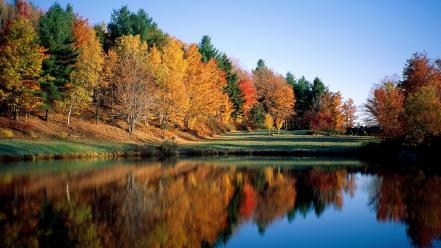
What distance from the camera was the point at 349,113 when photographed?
86.7 m

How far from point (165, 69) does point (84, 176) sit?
3657cm

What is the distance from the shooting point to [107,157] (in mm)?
43594

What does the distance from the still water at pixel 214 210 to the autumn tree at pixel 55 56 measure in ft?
82.4

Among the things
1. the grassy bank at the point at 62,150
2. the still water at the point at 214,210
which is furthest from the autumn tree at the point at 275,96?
the still water at the point at 214,210

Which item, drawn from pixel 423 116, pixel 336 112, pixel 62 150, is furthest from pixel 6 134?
pixel 336 112

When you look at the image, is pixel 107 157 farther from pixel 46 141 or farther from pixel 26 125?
pixel 26 125

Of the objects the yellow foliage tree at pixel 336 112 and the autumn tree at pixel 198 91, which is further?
the yellow foliage tree at pixel 336 112

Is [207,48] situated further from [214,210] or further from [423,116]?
[214,210]

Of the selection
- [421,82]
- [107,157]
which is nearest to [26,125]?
[107,157]

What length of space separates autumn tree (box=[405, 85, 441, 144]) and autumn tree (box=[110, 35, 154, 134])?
3134cm

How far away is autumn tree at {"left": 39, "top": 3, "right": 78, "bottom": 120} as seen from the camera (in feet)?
169

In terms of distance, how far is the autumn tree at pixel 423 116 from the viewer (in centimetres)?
4253

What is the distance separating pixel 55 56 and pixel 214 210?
42023 mm

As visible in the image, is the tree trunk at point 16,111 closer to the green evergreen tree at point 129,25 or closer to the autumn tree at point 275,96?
the green evergreen tree at point 129,25
